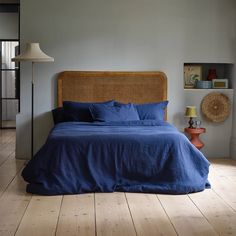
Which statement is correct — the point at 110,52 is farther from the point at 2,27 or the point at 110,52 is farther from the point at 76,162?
the point at 2,27

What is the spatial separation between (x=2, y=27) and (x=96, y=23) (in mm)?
4731

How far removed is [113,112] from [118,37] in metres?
1.22

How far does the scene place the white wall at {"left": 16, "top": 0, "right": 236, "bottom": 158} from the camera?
654cm

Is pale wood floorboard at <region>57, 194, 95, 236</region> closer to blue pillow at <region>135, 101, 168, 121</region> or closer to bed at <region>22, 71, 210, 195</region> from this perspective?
bed at <region>22, 71, 210, 195</region>

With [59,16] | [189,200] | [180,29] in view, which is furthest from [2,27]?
[189,200]

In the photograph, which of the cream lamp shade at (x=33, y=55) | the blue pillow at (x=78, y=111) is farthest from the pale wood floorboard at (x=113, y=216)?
the cream lamp shade at (x=33, y=55)

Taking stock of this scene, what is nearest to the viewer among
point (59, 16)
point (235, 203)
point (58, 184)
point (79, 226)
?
A: point (79, 226)

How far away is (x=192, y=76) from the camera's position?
698cm

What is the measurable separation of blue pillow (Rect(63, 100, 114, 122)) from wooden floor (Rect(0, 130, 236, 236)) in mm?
1320

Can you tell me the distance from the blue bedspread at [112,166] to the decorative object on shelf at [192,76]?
2.14 meters

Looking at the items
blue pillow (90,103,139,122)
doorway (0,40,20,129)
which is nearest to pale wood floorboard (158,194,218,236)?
blue pillow (90,103,139,122)

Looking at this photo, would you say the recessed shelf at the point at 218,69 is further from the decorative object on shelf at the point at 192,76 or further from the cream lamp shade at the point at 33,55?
the cream lamp shade at the point at 33,55

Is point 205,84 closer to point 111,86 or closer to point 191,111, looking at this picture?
point 191,111

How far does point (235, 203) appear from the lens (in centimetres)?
440
